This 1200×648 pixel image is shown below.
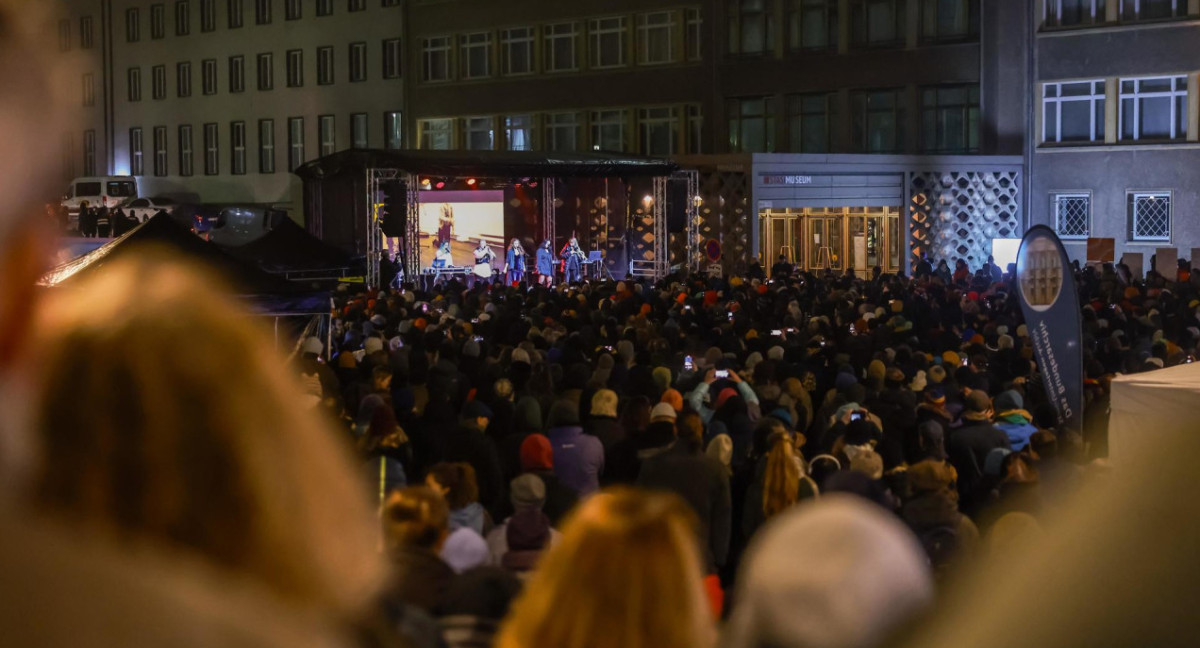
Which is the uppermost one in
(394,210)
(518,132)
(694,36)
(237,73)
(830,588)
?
(237,73)

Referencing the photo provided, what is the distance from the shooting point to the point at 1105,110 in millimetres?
41938

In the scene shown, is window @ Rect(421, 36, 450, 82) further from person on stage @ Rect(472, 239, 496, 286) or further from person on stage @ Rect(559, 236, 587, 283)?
person on stage @ Rect(472, 239, 496, 286)

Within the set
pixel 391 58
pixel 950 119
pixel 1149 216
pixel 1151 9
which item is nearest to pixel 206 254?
pixel 1149 216

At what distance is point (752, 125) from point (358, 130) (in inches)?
691

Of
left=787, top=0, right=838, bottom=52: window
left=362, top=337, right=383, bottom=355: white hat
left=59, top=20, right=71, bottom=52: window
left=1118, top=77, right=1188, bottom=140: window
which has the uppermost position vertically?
left=787, top=0, right=838, bottom=52: window

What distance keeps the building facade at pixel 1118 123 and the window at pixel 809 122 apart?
6.52m

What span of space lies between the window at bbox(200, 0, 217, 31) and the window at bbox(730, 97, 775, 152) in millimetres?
26132

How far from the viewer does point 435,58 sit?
54.8 meters

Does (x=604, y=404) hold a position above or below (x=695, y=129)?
below

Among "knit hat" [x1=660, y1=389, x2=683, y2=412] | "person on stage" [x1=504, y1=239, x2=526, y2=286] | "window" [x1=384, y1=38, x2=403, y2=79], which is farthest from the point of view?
"window" [x1=384, y1=38, x2=403, y2=79]

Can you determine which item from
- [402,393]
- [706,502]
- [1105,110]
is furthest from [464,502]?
[1105,110]

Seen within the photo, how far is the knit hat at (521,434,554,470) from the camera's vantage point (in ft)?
27.6

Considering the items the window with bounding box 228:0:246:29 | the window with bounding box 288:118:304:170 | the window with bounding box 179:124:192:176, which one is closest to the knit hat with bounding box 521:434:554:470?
the window with bounding box 288:118:304:170

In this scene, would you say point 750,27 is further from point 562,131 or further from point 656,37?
point 562,131
